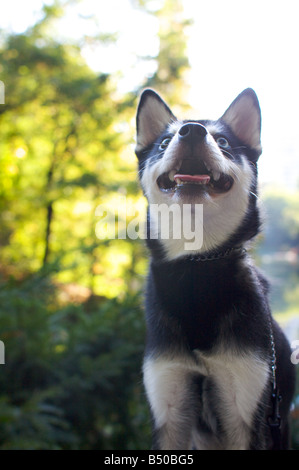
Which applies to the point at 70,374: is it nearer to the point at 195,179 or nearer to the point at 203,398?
the point at 203,398

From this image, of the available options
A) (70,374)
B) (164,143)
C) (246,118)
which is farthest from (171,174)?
(70,374)

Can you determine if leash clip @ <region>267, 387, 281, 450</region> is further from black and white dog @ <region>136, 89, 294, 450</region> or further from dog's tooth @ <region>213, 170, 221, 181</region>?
dog's tooth @ <region>213, 170, 221, 181</region>

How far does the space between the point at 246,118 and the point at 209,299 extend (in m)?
0.66

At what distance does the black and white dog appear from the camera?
129 centimetres

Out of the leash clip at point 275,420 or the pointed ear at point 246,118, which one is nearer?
the pointed ear at point 246,118

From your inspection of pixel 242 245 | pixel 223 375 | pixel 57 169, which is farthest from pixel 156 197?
pixel 57 169

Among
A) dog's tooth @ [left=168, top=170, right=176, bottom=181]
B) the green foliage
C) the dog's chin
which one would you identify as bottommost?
the green foliage

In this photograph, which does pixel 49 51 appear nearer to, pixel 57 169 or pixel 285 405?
pixel 57 169

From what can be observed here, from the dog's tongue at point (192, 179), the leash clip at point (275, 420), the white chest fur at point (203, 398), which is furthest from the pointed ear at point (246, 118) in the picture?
the leash clip at point (275, 420)

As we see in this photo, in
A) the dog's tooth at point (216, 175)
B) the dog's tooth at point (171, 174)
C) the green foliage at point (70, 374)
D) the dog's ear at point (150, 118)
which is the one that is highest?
the dog's ear at point (150, 118)

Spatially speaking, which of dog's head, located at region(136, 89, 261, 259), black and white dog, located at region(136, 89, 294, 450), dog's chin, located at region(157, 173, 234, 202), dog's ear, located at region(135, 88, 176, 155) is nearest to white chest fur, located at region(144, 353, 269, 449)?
black and white dog, located at region(136, 89, 294, 450)

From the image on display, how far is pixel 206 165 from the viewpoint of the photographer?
1215mm

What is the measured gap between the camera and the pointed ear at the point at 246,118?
1.23 m

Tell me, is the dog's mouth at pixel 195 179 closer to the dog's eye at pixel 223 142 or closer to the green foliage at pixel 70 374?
the dog's eye at pixel 223 142
